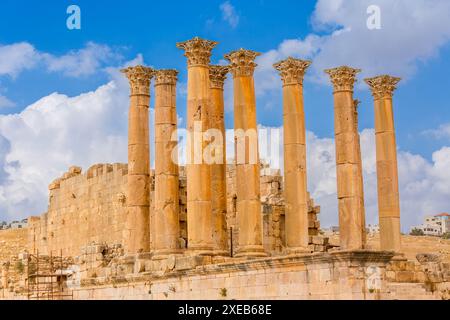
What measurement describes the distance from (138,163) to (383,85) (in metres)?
11.0

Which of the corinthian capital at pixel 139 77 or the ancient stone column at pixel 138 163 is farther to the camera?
the corinthian capital at pixel 139 77

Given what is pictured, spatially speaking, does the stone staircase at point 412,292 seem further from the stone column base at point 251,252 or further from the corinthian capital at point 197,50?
the corinthian capital at point 197,50

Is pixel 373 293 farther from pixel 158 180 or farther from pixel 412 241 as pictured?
pixel 412 241

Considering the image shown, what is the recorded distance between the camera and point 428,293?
28.7 m

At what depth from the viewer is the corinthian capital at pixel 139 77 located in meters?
33.3

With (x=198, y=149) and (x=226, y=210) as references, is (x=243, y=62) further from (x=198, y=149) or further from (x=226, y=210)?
(x=226, y=210)

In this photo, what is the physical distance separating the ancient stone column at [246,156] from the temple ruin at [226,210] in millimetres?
36

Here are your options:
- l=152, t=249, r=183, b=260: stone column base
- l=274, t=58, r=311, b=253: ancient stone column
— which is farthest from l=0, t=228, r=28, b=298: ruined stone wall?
l=274, t=58, r=311, b=253: ancient stone column

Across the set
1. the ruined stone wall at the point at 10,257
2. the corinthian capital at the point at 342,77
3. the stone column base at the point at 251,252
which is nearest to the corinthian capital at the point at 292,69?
the corinthian capital at the point at 342,77

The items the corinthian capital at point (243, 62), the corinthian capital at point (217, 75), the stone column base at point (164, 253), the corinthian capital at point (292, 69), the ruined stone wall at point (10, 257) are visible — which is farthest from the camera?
the ruined stone wall at point (10, 257)

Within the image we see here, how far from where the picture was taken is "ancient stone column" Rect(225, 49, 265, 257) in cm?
2961

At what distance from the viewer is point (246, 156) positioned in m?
30.4

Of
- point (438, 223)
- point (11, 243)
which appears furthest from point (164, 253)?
point (438, 223)

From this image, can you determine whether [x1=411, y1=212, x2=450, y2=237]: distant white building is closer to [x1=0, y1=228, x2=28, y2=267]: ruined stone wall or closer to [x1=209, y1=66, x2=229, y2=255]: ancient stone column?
[x1=0, y1=228, x2=28, y2=267]: ruined stone wall
